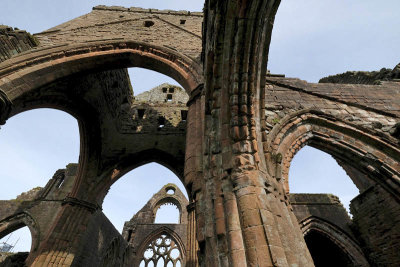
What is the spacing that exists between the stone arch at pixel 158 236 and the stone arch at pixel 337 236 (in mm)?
8474

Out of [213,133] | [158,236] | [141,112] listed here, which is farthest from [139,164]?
[158,236]

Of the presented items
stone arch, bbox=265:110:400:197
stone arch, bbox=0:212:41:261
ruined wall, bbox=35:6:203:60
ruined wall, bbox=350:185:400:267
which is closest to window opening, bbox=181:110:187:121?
A: ruined wall, bbox=35:6:203:60

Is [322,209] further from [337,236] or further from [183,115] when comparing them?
[183,115]

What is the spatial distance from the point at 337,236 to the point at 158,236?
10600 mm

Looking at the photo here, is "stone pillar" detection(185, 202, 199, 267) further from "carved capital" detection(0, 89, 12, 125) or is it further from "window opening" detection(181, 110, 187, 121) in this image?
"carved capital" detection(0, 89, 12, 125)

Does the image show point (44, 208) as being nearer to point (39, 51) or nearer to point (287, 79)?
point (39, 51)

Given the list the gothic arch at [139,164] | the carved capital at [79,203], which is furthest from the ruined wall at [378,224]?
the carved capital at [79,203]

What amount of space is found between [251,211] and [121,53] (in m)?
5.19

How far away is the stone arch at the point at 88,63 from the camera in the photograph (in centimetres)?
419

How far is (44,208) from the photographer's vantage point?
987 cm

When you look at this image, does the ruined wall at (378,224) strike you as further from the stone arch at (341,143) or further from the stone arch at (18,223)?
the stone arch at (18,223)

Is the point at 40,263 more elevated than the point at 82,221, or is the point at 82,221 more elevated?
the point at 82,221

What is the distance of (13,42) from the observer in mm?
4715

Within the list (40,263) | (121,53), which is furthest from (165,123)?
(40,263)
